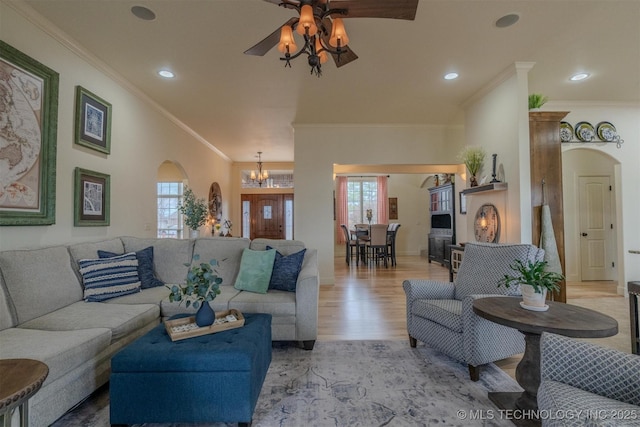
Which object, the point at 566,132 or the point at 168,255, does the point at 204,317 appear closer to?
the point at 168,255

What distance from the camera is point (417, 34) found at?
9.12 ft

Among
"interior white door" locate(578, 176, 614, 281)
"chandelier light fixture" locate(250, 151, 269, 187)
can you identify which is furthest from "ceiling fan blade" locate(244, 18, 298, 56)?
"interior white door" locate(578, 176, 614, 281)

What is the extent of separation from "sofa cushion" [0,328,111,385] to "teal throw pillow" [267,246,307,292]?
4.52 feet

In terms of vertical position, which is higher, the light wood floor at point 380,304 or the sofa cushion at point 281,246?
the sofa cushion at point 281,246

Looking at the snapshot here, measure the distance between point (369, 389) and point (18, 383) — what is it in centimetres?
183

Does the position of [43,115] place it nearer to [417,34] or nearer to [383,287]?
[417,34]

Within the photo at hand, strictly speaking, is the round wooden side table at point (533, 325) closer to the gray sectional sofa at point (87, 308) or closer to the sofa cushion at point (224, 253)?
the gray sectional sofa at point (87, 308)

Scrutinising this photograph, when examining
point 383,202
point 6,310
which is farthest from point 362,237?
point 6,310

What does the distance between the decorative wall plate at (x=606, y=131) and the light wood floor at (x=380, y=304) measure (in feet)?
7.74

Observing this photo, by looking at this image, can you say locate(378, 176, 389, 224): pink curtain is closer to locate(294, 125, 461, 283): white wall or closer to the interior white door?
locate(294, 125, 461, 283): white wall

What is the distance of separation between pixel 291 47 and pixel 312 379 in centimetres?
237

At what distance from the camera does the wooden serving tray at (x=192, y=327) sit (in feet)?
5.97

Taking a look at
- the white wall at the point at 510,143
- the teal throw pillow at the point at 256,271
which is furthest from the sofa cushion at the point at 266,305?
the white wall at the point at 510,143

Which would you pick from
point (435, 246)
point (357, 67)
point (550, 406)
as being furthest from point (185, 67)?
point (435, 246)
